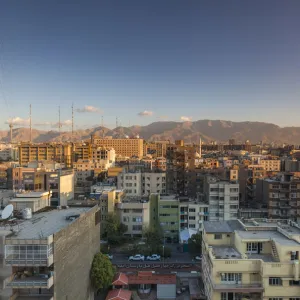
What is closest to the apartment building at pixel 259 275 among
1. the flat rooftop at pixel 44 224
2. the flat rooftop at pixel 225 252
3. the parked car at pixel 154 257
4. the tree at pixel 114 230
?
the flat rooftop at pixel 225 252

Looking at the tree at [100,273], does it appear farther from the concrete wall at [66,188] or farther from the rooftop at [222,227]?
the concrete wall at [66,188]

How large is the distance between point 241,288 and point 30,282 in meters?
7.12

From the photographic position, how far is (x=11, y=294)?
1094 centimetres

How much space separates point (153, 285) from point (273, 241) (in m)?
7.31

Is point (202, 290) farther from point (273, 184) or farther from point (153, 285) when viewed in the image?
point (273, 184)

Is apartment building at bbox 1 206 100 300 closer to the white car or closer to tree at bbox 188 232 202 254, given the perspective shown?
the white car

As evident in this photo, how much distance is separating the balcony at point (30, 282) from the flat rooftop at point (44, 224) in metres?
1.29

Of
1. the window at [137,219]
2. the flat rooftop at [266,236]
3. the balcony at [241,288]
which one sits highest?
the flat rooftop at [266,236]

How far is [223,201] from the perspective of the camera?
1038 inches

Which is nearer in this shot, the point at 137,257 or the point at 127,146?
the point at 137,257

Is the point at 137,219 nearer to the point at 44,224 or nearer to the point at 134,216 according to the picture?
the point at 134,216

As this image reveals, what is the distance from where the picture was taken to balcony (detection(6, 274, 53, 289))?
1038 cm

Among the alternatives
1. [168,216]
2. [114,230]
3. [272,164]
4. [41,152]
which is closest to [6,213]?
[114,230]

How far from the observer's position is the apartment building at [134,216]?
26.4m
